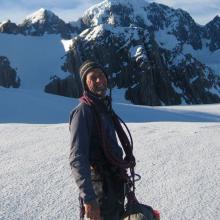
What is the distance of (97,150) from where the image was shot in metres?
4.52

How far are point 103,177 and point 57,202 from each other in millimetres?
2209

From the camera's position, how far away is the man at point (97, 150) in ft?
14.2

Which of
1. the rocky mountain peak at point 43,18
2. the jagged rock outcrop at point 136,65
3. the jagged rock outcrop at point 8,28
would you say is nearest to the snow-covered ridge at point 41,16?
the rocky mountain peak at point 43,18

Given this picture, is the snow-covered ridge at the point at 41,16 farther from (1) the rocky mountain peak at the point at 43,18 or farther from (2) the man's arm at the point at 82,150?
(2) the man's arm at the point at 82,150

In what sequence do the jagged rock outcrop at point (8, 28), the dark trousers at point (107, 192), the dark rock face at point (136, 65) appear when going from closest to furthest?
the dark trousers at point (107, 192), the dark rock face at point (136, 65), the jagged rock outcrop at point (8, 28)

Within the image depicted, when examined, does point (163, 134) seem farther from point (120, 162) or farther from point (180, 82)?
point (180, 82)

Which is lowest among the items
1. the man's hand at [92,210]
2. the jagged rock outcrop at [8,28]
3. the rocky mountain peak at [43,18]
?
the man's hand at [92,210]

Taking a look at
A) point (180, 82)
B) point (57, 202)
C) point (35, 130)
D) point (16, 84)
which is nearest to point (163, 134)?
point (35, 130)

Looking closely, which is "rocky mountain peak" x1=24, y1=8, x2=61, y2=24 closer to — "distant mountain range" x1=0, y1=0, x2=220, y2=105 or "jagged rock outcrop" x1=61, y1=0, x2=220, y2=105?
"distant mountain range" x1=0, y1=0, x2=220, y2=105

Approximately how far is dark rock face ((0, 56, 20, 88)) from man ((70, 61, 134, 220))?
7913 centimetres

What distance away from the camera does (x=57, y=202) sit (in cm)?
660

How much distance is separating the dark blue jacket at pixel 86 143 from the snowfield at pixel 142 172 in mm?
1891

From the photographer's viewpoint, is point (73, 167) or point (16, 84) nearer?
point (73, 167)

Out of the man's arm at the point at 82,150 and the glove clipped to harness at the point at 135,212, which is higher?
the man's arm at the point at 82,150
